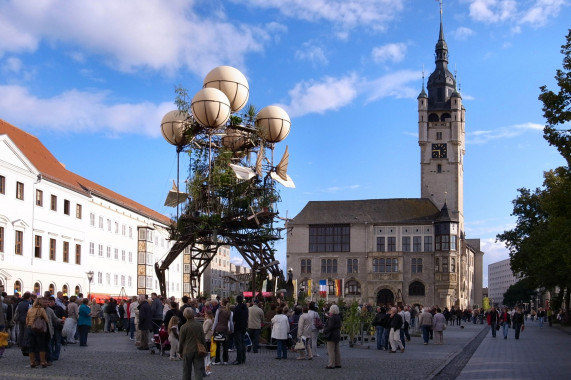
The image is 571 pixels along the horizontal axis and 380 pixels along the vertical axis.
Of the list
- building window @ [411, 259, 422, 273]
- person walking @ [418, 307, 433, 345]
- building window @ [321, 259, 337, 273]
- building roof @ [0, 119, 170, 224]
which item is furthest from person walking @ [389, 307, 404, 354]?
building window @ [321, 259, 337, 273]

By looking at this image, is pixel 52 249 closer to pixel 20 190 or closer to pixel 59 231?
pixel 59 231

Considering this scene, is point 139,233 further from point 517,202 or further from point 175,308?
point 175,308

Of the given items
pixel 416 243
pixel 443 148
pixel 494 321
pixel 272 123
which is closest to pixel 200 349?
pixel 272 123

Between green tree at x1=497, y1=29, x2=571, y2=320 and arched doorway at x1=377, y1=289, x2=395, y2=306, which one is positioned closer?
green tree at x1=497, y1=29, x2=571, y2=320

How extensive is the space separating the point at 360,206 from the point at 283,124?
2818 inches

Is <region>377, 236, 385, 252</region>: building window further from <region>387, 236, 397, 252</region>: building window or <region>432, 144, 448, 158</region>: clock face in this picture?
<region>432, 144, 448, 158</region>: clock face

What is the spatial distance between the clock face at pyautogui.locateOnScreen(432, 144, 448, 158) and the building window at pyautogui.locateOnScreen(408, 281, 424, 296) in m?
20.9

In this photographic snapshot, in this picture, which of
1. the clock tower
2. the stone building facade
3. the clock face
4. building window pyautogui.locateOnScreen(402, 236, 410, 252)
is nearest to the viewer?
the stone building facade

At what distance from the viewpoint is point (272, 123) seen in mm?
34906

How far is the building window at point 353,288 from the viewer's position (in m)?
102

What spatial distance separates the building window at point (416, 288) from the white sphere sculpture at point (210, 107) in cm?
7133

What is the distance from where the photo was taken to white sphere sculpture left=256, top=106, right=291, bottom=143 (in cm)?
3488

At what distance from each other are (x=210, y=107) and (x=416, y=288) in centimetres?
7254

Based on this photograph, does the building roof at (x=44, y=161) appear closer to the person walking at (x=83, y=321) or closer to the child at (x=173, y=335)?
the person walking at (x=83, y=321)
